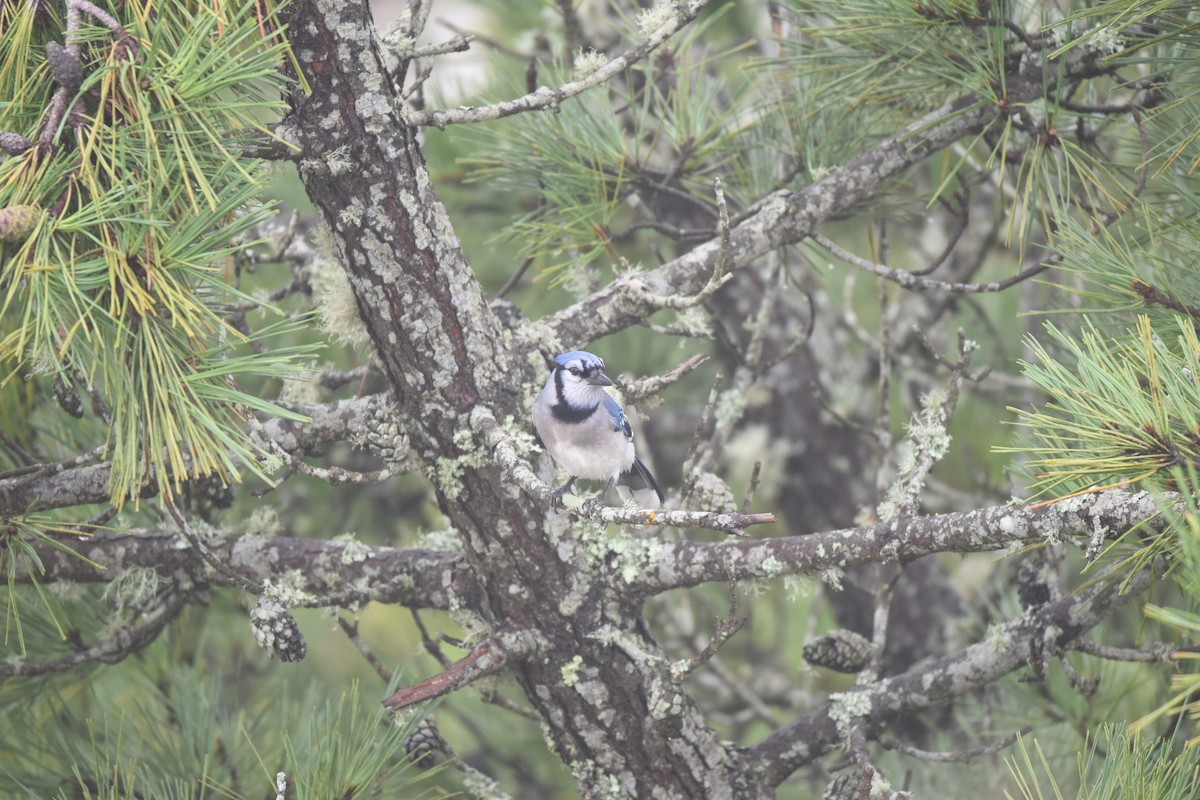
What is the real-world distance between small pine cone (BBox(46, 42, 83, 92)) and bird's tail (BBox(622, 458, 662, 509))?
1.75 m

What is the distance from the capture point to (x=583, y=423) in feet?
8.69

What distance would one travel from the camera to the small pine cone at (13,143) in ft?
4.84

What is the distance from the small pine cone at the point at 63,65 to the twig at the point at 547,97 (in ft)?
1.93

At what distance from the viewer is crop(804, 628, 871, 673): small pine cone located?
7.38 feet

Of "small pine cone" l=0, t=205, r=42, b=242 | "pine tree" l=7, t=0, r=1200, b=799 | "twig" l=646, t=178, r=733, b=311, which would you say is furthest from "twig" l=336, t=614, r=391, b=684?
"small pine cone" l=0, t=205, r=42, b=242

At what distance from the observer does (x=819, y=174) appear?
2.34 metres

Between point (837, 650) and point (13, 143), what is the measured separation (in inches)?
71.1

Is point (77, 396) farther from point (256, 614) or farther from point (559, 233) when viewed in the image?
point (559, 233)

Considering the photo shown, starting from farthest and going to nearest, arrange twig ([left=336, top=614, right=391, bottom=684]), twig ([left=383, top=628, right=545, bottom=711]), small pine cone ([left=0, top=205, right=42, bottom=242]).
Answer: twig ([left=336, top=614, right=391, bottom=684]), twig ([left=383, top=628, right=545, bottom=711]), small pine cone ([left=0, top=205, right=42, bottom=242])

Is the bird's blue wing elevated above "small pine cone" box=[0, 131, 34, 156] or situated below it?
below

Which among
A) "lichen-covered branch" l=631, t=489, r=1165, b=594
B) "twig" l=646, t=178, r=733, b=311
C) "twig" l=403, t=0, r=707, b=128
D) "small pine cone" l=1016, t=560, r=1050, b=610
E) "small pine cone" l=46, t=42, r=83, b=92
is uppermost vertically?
"small pine cone" l=46, t=42, r=83, b=92

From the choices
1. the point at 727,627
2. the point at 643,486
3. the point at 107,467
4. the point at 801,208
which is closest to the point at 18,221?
the point at 107,467

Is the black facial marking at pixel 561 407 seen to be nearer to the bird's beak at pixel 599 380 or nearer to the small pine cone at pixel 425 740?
the bird's beak at pixel 599 380

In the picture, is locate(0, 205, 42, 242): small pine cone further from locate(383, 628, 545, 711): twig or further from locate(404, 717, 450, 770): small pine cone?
locate(404, 717, 450, 770): small pine cone
